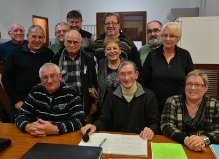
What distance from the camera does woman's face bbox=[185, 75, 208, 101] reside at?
169 cm

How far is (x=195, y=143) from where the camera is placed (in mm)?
1439

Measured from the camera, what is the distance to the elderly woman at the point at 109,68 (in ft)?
7.68

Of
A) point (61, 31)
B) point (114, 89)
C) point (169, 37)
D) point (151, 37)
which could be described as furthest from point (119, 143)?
point (61, 31)

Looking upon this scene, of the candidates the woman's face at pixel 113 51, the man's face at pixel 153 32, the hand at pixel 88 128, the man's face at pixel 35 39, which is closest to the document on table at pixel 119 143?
the hand at pixel 88 128

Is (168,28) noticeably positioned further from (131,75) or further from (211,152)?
(211,152)

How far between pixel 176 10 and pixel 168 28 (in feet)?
11.0

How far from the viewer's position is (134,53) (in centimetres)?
271

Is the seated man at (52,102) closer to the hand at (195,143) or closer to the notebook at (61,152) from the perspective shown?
the notebook at (61,152)

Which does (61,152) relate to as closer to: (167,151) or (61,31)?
(167,151)

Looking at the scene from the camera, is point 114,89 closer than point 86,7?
Yes

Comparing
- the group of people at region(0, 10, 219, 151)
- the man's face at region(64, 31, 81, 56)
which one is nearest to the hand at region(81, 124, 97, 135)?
the group of people at region(0, 10, 219, 151)

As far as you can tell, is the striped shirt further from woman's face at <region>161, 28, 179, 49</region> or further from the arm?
woman's face at <region>161, 28, 179, 49</region>

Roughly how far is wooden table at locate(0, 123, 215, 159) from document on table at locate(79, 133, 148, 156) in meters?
0.04

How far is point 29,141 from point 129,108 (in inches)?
30.9
